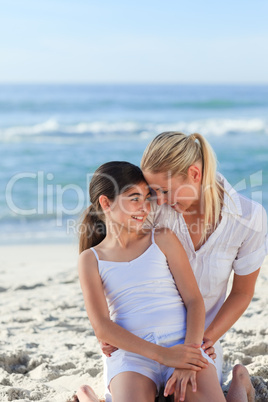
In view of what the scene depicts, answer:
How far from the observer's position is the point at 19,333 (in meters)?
3.36

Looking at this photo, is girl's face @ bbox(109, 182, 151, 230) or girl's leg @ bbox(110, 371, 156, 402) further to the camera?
girl's face @ bbox(109, 182, 151, 230)

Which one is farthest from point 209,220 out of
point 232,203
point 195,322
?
point 195,322

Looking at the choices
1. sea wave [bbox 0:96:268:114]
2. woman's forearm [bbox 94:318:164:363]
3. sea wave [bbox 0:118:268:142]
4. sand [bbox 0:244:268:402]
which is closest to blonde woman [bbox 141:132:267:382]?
woman's forearm [bbox 94:318:164:363]

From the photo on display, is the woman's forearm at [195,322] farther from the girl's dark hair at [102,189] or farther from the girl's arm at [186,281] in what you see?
the girl's dark hair at [102,189]

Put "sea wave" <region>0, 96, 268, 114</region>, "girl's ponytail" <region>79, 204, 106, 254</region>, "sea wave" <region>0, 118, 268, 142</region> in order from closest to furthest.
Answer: "girl's ponytail" <region>79, 204, 106, 254</region>
"sea wave" <region>0, 118, 268, 142</region>
"sea wave" <region>0, 96, 268, 114</region>

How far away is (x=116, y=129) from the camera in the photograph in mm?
17438

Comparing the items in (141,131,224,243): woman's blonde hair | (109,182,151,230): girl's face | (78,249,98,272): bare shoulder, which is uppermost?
(141,131,224,243): woman's blonde hair

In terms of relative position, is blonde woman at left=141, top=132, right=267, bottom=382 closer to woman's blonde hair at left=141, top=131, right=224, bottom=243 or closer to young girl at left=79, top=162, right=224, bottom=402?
woman's blonde hair at left=141, top=131, right=224, bottom=243

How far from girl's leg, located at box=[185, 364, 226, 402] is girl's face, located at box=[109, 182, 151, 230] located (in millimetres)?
713

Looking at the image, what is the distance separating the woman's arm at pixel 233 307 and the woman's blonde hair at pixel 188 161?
30 cm

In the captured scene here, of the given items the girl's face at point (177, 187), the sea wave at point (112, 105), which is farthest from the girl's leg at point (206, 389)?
the sea wave at point (112, 105)

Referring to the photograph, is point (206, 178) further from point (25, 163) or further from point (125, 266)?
point (25, 163)

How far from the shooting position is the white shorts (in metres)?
2.03

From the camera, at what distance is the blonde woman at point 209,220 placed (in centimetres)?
229
